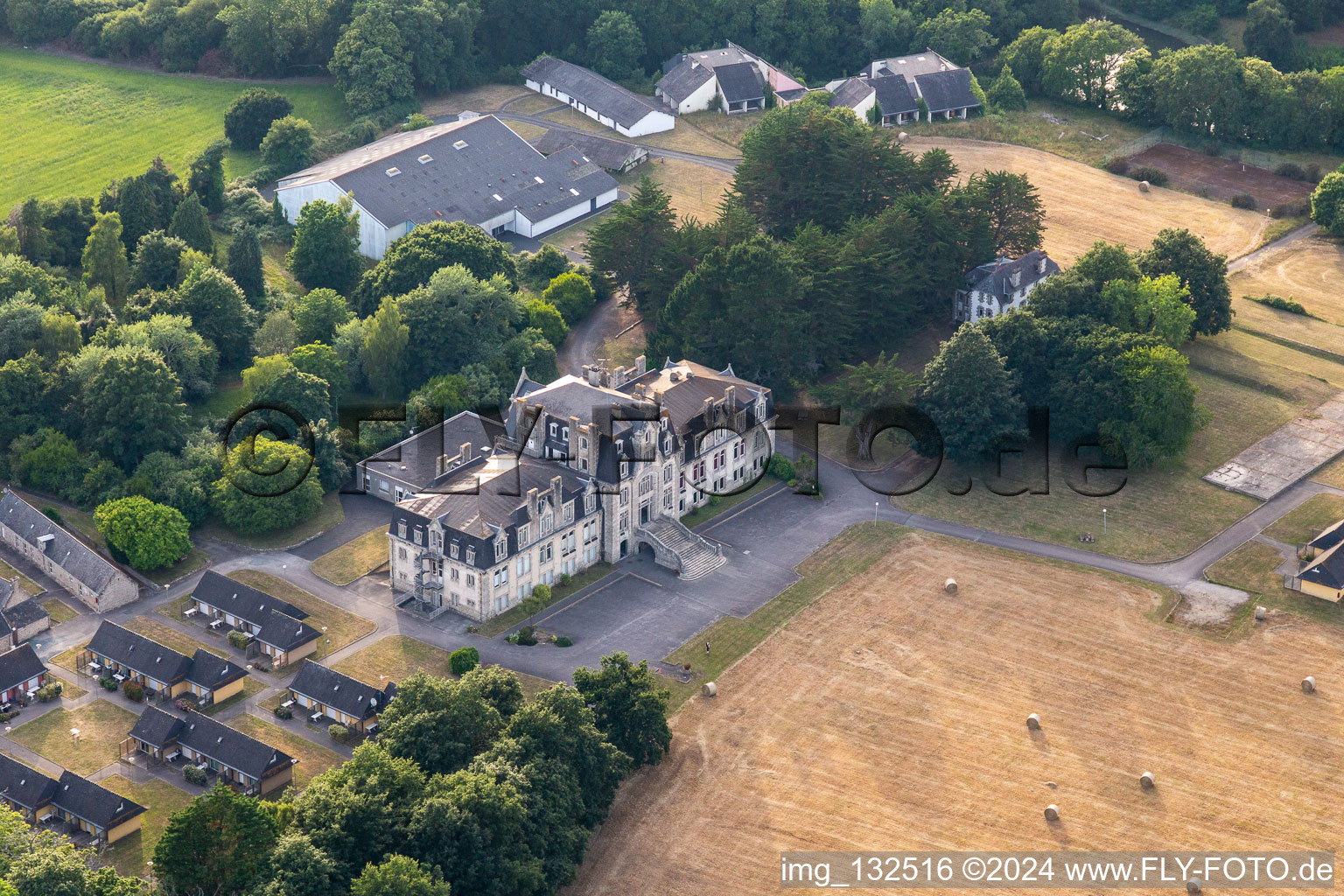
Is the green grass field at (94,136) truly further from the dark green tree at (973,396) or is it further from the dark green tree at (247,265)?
the dark green tree at (973,396)

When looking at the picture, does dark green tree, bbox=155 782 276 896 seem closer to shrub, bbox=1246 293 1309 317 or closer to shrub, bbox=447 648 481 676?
shrub, bbox=447 648 481 676

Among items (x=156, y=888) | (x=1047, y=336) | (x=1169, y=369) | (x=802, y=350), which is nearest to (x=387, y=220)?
→ (x=802, y=350)

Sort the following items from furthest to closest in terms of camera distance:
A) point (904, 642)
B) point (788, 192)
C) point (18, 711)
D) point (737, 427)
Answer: point (788, 192) → point (737, 427) → point (904, 642) → point (18, 711)

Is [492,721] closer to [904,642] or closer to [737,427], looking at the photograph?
[904,642]

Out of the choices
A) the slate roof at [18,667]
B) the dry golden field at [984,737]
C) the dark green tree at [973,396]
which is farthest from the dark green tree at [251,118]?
the dry golden field at [984,737]

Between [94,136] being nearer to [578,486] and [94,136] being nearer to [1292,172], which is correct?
[578,486]
